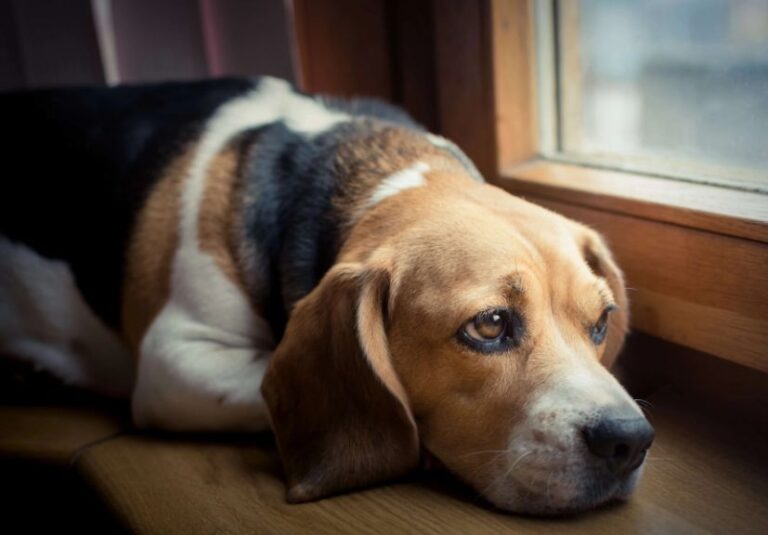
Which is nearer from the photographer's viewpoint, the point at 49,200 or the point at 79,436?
the point at 79,436

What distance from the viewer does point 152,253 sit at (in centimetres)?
200

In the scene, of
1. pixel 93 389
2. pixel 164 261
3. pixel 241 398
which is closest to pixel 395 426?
pixel 241 398

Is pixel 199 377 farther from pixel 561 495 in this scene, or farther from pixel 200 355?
pixel 561 495

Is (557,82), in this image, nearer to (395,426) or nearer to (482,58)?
(482,58)

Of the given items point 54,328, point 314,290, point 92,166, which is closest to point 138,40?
point 92,166

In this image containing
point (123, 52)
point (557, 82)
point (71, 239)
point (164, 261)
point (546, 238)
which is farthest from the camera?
point (123, 52)

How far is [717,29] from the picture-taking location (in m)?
1.91

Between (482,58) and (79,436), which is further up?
(482,58)

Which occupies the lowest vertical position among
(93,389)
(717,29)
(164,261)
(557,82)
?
(93,389)

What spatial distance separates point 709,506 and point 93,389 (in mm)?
1511

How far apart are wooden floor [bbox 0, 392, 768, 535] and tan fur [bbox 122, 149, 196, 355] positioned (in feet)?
0.90

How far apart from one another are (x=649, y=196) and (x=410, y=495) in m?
0.90

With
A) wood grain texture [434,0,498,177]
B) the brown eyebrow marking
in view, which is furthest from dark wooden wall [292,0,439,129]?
the brown eyebrow marking

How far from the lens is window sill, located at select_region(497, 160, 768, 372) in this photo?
176 centimetres
